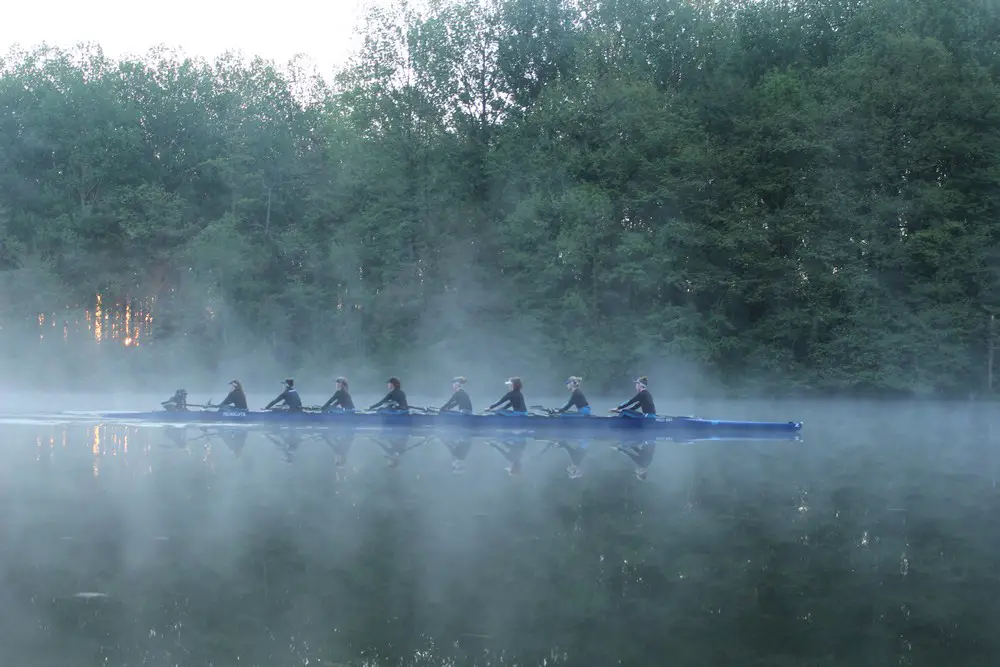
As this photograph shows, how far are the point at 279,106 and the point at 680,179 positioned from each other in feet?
57.5

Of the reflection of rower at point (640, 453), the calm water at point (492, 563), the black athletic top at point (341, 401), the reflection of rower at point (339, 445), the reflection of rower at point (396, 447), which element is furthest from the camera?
the black athletic top at point (341, 401)

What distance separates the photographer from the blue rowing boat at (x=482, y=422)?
22141 mm

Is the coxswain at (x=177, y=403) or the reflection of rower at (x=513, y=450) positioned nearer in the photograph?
the reflection of rower at (x=513, y=450)

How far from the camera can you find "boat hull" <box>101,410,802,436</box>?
72.6 ft

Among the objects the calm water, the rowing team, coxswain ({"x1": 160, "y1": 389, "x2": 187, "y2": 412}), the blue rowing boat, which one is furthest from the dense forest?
the calm water

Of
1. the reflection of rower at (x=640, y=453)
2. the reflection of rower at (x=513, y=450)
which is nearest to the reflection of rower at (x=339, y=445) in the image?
the reflection of rower at (x=513, y=450)

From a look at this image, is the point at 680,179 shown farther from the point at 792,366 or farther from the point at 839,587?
the point at 839,587

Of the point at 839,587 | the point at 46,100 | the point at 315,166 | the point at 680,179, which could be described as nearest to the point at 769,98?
the point at 680,179

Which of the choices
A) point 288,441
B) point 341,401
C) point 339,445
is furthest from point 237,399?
point 339,445

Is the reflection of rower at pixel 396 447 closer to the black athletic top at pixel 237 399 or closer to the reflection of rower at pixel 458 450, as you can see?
the reflection of rower at pixel 458 450

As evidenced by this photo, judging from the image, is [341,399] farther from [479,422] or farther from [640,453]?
[640,453]

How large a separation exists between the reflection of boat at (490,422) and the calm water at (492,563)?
3277 mm

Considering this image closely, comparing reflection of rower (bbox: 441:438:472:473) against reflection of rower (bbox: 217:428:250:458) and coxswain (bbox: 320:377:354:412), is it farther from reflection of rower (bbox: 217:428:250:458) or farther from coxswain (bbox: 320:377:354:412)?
reflection of rower (bbox: 217:428:250:458)

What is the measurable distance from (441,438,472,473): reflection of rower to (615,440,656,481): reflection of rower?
2.79 m
